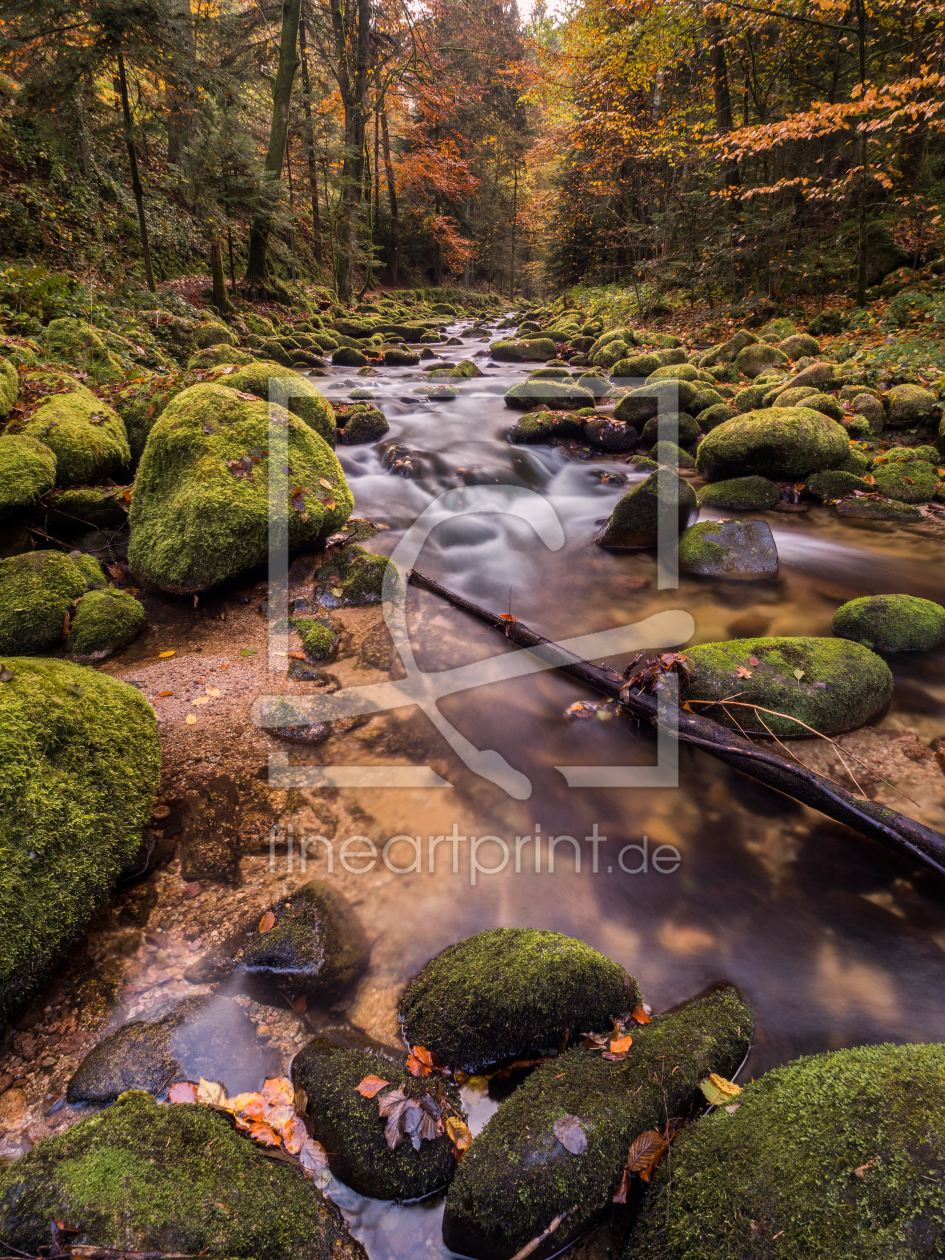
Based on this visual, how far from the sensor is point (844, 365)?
1027 centimetres

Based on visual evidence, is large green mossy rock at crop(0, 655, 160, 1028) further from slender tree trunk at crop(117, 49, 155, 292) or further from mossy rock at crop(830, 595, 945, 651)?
slender tree trunk at crop(117, 49, 155, 292)

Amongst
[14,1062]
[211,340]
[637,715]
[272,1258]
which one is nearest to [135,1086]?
[14,1062]

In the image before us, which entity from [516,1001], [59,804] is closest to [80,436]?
[59,804]

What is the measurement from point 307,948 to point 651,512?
220 inches

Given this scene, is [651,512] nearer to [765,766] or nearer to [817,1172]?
[765,766]

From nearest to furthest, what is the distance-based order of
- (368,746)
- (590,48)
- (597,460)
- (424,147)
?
(368,746)
(597,460)
(590,48)
(424,147)

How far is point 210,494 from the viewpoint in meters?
4.77

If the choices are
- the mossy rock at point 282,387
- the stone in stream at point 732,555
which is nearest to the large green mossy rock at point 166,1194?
the stone in stream at point 732,555

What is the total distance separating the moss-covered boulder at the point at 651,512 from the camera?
6.28 metres

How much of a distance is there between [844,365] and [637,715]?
9923 millimetres

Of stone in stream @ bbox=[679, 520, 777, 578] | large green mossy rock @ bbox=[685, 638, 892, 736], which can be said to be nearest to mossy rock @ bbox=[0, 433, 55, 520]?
large green mossy rock @ bbox=[685, 638, 892, 736]

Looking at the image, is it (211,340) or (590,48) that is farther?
(590,48)

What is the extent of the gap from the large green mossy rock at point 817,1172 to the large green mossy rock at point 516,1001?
0.52 meters

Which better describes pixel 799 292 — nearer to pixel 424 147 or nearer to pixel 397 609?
pixel 397 609
